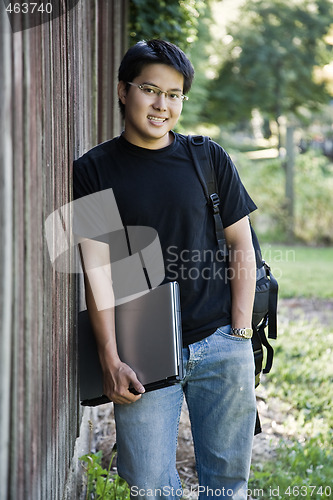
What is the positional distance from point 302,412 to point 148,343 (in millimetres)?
2549

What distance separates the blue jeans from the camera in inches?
82.7

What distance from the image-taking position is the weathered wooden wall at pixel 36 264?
125 centimetres

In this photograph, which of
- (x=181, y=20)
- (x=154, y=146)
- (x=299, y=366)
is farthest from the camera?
(x=181, y=20)

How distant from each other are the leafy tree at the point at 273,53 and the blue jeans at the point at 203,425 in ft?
78.9

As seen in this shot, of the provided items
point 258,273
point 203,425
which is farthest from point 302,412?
point 203,425

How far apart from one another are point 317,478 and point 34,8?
2.77 meters

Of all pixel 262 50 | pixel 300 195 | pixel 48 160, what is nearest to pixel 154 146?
pixel 48 160

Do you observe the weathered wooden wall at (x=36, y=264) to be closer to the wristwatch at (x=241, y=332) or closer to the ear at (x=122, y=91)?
the ear at (x=122, y=91)

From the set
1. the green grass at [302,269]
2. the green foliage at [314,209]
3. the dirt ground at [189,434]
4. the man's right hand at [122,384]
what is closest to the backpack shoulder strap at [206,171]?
the man's right hand at [122,384]

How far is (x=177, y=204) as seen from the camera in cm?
212

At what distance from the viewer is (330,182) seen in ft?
39.1

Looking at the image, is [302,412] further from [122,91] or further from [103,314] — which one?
[122,91]

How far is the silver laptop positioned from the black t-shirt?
86mm

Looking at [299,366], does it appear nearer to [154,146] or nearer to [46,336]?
[154,146]
